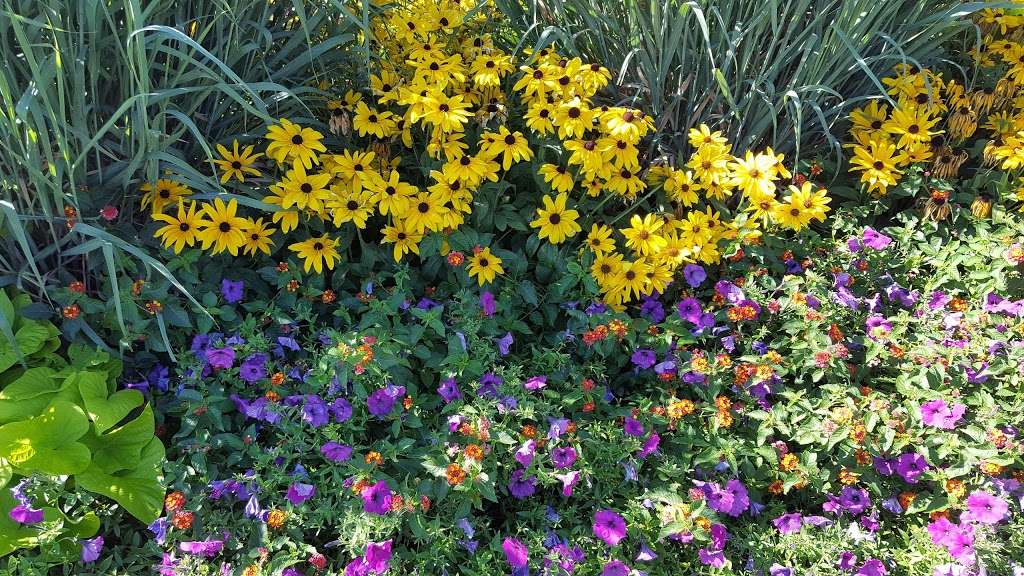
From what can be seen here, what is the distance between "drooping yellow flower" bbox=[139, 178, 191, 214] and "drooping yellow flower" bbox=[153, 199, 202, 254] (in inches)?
1.7

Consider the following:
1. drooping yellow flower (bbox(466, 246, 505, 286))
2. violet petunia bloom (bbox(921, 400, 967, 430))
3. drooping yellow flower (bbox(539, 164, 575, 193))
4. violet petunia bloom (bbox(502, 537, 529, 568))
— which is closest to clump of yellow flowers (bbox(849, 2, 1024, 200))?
violet petunia bloom (bbox(921, 400, 967, 430))

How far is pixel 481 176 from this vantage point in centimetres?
191

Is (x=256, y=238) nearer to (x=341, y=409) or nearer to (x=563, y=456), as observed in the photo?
(x=341, y=409)

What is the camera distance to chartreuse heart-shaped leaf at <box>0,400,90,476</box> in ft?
4.86

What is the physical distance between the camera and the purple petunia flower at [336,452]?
160 centimetres

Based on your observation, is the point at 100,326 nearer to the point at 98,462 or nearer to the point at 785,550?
the point at 98,462

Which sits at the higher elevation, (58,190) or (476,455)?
(58,190)

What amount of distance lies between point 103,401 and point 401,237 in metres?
0.76

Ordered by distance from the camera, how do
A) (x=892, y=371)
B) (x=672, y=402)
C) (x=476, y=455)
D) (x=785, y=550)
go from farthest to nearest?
(x=892, y=371) → (x=672, y=402) → (x=785, y=550) → (x=476, y=455)

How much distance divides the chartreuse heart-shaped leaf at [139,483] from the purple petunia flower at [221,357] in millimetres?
170

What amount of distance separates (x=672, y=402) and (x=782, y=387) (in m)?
0.29

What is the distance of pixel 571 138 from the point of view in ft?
6.84

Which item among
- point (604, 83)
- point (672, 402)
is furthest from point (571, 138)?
point (672, 402)

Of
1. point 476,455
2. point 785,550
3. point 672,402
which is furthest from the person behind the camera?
point 672,402
